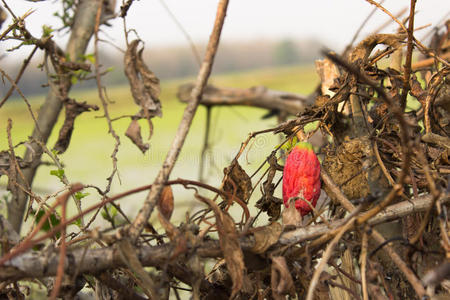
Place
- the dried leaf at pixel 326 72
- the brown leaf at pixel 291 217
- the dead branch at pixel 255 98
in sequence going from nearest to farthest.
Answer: the brown leaf at pixel 291 217
the dried leaf at pixel 326 72
the dead branch at pixel 255 98

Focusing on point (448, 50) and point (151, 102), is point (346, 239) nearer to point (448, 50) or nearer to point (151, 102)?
point (151, 102)

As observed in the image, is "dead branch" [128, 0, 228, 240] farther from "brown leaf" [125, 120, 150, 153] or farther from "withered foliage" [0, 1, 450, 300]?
"brown leaf" [125, 120, 150, 153]

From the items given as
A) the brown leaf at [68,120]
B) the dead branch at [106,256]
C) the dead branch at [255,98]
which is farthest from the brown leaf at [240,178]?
the dead branch at [255,98]

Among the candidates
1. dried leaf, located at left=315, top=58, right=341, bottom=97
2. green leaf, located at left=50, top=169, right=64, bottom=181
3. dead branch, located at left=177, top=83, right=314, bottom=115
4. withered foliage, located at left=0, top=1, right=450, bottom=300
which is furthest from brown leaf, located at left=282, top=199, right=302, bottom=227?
dead branch, located at left=177, top=83, right=314, bottom=115

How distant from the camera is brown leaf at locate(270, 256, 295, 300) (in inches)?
16.5

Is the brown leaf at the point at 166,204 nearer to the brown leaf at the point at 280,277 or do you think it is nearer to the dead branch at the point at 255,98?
the brown leaf at the point at 280,277

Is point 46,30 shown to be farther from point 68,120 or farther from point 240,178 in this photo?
point 240,178

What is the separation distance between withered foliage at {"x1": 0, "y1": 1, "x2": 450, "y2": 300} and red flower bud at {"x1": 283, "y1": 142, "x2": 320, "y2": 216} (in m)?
0.02

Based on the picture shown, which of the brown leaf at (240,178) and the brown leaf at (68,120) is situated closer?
the brown leaf at (240,178)

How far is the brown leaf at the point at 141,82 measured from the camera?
81 centimetres

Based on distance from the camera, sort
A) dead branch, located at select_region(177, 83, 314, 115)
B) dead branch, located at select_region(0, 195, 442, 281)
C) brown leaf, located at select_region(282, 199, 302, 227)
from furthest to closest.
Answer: dead branch, located at select_region(177, 83, 314, 115)
brown leaf, located at select_region(282, 199, 302, 227)
dead branch, located at select_region(0, 195, 442, 281)

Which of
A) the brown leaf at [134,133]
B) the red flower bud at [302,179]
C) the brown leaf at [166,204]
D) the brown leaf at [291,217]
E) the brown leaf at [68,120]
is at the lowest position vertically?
the brown leaf at [291,217]

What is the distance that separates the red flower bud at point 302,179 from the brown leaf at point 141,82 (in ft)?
1.08

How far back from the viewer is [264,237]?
0.43 metres
